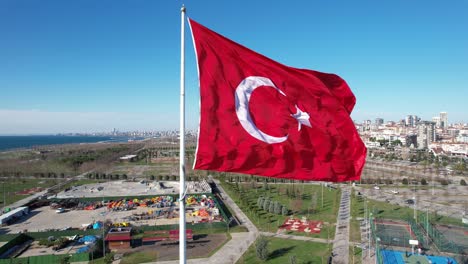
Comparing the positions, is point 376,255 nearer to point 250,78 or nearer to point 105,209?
point 250,78

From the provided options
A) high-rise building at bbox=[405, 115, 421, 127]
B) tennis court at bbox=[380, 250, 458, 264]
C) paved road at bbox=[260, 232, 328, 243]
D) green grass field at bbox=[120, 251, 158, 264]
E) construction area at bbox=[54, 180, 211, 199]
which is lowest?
tennis court at bbox=[380, 250, 458, 264]

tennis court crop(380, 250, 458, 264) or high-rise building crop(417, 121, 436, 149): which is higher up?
high-rise building crop(417, 121, 436, 149)

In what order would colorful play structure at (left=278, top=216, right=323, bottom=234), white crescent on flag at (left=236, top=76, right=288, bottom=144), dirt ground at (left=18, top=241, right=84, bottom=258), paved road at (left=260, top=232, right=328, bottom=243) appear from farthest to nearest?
colorful play structure at (left=278, top=216, right=323, bottom=234) < paved road at (left=260, top=232, right=328, bottom=243) < dirt ground at (left=18, top=241, right=84, bottom=258) < white crescent on flag at (left=236, top=76, right=288, bottom=144)

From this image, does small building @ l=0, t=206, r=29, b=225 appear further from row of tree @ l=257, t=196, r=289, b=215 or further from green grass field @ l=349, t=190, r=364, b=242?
green grass field @ l=349, t=190, r=364, b=242

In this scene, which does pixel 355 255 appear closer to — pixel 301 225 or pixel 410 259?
pixel 410 259

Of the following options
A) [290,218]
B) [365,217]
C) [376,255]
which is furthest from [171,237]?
[365,217]

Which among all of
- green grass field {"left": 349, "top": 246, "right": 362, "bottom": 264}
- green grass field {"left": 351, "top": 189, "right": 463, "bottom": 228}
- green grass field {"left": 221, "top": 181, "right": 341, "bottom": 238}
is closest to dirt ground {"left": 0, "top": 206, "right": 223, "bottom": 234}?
green grass field {"left": 221, "top": 181, "right": 341, "bottom": 238}
